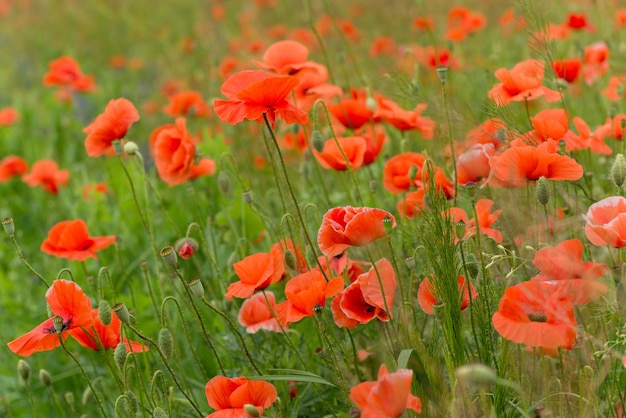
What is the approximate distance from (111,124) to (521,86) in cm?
93

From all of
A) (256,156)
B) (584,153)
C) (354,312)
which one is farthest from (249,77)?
(256,156)

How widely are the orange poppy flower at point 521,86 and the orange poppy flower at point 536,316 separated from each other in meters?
0.62

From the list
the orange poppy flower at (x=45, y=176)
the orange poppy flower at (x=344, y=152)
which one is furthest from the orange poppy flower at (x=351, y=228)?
the orange poppy flower at (x=45, y=176)

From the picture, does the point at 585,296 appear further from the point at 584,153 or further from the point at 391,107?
the point at 584,153

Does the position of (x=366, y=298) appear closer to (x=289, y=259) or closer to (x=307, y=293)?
(x=307, y=293)

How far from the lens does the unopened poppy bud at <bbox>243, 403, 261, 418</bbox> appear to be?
50.4 inches

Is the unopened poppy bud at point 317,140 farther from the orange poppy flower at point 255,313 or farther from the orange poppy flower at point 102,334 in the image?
the orange poppy flower at point 102,334

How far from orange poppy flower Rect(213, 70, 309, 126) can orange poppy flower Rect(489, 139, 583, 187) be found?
0.37m

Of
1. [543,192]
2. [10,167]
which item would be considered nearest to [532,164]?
[543,192]

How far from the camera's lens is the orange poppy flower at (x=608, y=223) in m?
1.19

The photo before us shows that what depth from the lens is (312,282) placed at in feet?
4.81

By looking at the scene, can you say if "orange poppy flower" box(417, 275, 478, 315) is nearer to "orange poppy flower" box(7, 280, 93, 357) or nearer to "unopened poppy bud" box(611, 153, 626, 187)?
"unopened poppy bud" box(611, 153, 626, 187)

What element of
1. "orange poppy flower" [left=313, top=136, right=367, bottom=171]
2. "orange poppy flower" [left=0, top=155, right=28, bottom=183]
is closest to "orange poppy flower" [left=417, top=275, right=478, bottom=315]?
"orange poppy flower" [left=313, top=136, right=367, bottom=171]

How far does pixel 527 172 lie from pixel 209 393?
25.7 inches
